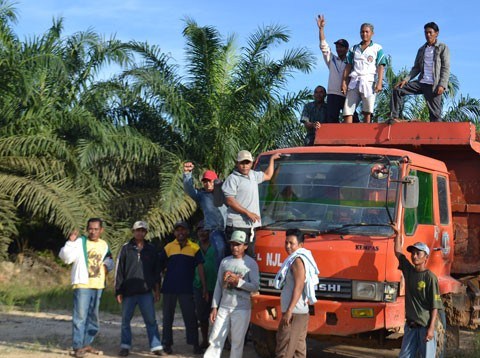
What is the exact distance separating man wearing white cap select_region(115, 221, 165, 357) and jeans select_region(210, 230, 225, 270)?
3.19 feet

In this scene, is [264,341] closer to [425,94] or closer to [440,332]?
[440,332]

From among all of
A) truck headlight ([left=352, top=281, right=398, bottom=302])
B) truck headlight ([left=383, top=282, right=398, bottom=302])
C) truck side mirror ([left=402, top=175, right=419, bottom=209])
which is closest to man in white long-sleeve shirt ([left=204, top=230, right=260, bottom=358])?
truck headlight ([left=352, top=281, right=398, bottom=302])

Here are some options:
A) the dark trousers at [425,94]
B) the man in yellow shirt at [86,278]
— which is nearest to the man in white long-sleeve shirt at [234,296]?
the man in yellow shirt at [86,278]

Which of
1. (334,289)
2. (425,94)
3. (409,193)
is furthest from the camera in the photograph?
(425,94)

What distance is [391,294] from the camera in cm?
810

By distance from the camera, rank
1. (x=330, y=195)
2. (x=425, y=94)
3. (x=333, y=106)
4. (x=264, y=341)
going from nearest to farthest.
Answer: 1. (x=330, y=195)
2. (x=264, y=341)
3. (x=425, y=94)
4. (x=333, y=106)

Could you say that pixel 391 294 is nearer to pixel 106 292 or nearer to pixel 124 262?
pixel 124 262

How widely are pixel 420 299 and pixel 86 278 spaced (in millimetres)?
3837

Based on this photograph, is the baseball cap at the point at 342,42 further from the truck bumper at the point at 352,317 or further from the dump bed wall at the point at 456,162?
the truck bumper at the point at 352,317

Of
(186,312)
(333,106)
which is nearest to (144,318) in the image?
(186,312)

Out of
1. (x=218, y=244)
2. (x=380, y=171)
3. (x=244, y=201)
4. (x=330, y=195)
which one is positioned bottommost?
(x=218, y=244)

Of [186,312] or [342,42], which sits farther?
[342,42]

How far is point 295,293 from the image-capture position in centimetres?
771

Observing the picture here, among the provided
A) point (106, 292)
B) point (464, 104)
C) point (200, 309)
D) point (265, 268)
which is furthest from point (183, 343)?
point (464, 104)
